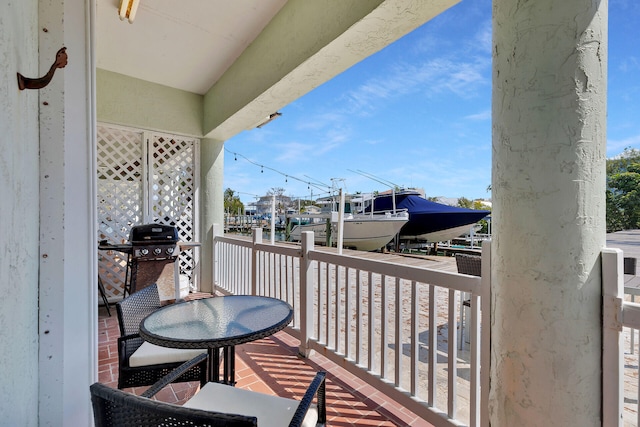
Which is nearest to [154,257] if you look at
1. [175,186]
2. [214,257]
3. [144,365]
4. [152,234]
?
[152,234]

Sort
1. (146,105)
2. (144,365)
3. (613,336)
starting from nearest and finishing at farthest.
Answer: (613,336) < (144,365) < (146,105)

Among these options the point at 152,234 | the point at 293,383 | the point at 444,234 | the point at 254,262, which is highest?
the point at 152,234

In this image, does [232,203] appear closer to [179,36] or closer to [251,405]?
[179,36]

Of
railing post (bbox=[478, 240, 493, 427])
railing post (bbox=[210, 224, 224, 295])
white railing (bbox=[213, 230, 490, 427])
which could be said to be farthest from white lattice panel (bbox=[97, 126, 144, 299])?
railing post (bbox=[478, 240, 493, 427])

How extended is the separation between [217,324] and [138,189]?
4.15 m

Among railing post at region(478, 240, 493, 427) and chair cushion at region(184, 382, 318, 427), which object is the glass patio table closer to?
chair cushion at region(184, 382, 318, 427)

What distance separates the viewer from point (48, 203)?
1179mm

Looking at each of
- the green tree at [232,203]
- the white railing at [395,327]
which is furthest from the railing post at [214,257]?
the green tree at [232,203]

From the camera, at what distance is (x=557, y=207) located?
1.16 metres

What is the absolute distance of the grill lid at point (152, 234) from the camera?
3.95 m

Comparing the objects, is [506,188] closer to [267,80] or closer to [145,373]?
[145,373]

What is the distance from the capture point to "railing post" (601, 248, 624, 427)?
112 cm

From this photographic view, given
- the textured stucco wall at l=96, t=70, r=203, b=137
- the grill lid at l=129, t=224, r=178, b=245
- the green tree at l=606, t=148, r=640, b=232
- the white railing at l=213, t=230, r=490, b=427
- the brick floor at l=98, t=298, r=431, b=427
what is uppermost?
the textured stucco wall at l=96, t=70, r=203, b=137

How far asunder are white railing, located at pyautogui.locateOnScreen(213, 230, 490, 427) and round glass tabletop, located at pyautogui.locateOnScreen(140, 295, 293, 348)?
828mm
